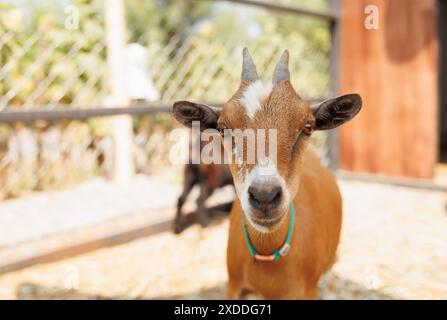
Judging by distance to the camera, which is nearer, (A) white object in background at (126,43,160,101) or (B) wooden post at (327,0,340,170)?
(A) white object in background at (126,43,160,101)

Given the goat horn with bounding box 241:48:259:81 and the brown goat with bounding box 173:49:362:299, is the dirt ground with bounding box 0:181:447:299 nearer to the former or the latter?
the brown goat with bounding box 173:49:362:299

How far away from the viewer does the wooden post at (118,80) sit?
21.3 ft

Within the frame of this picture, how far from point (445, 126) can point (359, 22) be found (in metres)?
5.34

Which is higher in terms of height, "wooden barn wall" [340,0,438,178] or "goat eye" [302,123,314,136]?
"wooden barn wall" [340,0,438,178]

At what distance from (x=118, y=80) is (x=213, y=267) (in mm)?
3408

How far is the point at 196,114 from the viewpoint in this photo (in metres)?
2.39

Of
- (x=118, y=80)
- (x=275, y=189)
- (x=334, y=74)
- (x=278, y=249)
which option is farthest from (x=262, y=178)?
(x=334, y=74)

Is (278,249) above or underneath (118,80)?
underneath

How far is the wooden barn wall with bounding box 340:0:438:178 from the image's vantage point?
672 cm

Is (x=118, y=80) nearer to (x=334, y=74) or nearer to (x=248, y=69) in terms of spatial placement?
(x=334, y=74)

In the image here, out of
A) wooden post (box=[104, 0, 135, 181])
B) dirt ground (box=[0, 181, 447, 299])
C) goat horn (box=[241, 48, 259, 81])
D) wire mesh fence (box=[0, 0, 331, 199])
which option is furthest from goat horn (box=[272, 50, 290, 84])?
wooden post (box=[104, 0, 135, 181])

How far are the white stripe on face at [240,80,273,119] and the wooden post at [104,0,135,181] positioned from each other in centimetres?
447
